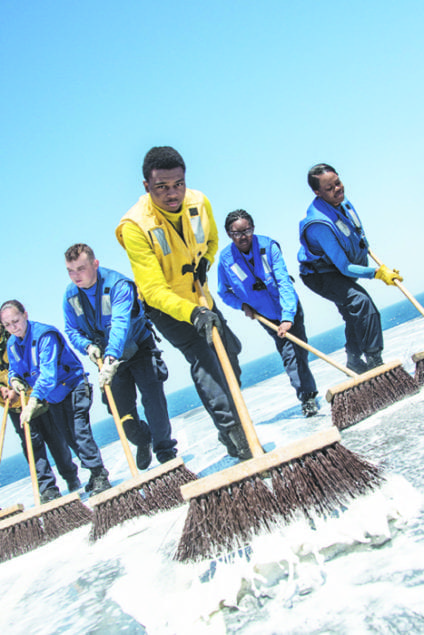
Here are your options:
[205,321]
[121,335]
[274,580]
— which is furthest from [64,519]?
[274,580]

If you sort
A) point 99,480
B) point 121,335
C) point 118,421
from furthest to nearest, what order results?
point 99,480 → point 118,421 → point 121,335

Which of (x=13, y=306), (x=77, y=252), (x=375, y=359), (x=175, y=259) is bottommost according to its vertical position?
(x=375, y=359)

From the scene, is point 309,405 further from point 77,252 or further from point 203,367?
point 77,252

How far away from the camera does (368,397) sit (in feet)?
9.93

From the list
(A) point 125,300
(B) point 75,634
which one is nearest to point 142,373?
(A) point 125,300

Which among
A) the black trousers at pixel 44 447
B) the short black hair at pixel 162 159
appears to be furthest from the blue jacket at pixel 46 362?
the short black hair at pixel 162 159

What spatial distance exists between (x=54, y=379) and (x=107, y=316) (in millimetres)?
904

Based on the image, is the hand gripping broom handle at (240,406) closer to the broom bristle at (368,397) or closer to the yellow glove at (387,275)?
the broom bristle at (368,397)

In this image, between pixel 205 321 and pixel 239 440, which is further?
pixel 239 440

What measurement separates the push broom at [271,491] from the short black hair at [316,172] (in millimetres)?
2844

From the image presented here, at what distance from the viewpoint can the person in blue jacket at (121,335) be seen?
3732 millimetres

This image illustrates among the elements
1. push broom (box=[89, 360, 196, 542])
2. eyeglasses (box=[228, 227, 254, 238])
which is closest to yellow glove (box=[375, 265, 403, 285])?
eyeglasses (box=[228, 227, 254, 238])

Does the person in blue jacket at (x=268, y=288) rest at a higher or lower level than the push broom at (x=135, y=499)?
higher

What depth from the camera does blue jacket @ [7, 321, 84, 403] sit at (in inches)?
167
